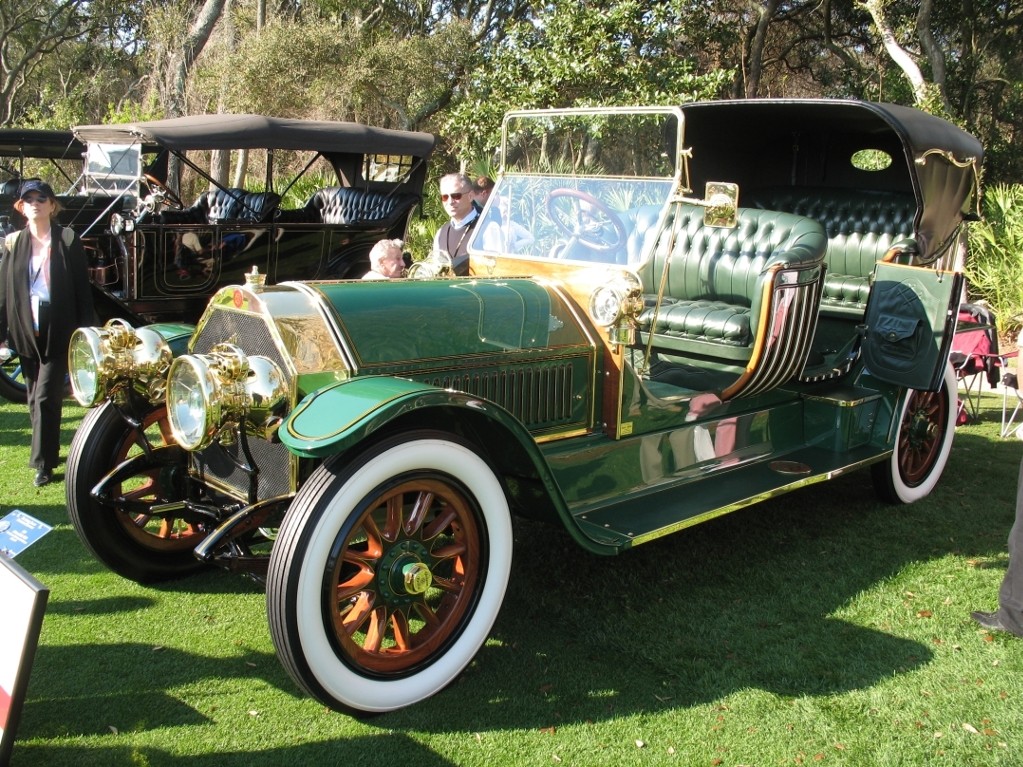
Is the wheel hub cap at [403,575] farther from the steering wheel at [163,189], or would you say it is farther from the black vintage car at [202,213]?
the steering wheel at [163,189]

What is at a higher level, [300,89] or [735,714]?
[300,89]

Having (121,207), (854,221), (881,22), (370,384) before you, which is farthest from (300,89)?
(370,384)

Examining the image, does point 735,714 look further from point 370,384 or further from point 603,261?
point 603,261

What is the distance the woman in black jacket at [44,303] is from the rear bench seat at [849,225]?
4.24 meters

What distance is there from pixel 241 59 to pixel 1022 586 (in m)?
14.6

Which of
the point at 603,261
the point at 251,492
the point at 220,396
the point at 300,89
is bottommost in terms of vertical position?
the point at 251,492

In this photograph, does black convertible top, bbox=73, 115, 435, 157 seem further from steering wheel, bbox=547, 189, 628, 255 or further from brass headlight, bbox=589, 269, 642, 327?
brass headlight, bbox=589, 269, 642, 327

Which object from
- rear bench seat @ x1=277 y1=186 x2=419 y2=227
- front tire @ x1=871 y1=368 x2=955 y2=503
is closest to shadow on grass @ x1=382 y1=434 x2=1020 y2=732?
front tire @ x1=871 y1=368 x2=955 y2=503

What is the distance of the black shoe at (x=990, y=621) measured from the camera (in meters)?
3.56

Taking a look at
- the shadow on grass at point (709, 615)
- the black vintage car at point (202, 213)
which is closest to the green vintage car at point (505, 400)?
the shadow on grass at point (709, 615)

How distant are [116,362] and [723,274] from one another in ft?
11.2

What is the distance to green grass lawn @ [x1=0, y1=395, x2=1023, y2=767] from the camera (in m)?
2.76

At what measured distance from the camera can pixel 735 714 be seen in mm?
2959

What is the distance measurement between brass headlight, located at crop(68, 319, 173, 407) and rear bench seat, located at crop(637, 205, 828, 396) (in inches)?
73.9
